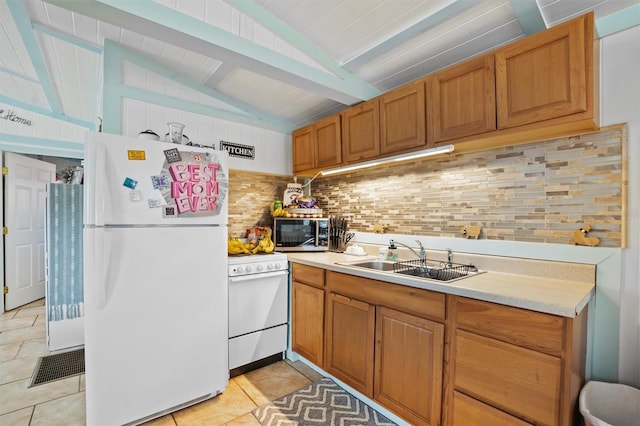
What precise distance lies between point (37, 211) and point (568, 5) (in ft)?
19.8

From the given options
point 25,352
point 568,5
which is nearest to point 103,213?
point 25,352

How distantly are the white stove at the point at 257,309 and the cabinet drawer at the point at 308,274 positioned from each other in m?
0.09

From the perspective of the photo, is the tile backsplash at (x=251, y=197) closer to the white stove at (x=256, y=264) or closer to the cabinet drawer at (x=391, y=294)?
the white stove at (x=256, y=264)

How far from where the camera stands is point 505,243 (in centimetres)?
188

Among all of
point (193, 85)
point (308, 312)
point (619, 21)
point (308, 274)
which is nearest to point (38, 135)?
point (193, 85)

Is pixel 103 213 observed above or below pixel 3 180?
below

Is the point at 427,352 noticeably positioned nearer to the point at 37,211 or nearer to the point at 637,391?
the point at 637,391

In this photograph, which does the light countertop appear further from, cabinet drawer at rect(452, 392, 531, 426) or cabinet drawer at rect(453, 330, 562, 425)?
cabinet drawer at rect(452, 392, 531, 426)

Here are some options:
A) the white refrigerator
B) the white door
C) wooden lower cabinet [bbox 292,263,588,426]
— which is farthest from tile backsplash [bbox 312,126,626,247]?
the white door

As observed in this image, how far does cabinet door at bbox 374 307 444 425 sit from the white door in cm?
469

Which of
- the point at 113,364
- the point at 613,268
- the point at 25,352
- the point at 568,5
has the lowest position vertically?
the point at 25,352

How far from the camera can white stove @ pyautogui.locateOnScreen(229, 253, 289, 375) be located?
227 centimetres

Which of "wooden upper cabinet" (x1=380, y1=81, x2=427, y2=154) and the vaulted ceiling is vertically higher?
the vaulted ceiling

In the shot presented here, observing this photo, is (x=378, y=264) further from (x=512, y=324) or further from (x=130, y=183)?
(x=130, y=183)
